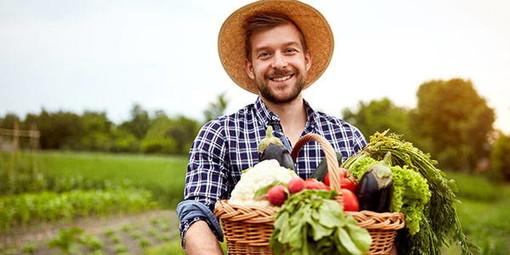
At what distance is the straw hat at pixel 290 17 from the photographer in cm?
288

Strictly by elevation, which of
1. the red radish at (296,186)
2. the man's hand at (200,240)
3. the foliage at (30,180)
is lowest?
the foliage at (30,180)

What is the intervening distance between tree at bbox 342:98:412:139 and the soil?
22.5 m

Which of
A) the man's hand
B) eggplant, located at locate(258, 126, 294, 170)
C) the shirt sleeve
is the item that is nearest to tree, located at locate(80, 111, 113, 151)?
the shirt sleeve

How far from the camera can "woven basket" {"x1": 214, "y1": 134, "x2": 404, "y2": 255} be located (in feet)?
5.58

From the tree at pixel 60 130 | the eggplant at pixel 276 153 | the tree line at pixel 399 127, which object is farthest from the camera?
the tree line at pixel 399 127

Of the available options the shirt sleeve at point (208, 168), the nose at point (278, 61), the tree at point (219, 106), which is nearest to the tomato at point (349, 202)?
the shirt sleeve at point (208, 168)

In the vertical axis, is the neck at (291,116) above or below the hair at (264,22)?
below

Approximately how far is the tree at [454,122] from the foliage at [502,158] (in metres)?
0.78

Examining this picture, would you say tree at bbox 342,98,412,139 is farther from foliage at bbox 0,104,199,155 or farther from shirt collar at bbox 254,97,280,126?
shirt collar at bbox 254,97,280,126

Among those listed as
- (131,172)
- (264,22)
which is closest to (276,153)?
(264,22)

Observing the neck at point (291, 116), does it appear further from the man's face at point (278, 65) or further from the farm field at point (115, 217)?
the farm field at point (115, 217)

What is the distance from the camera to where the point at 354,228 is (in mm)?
1610

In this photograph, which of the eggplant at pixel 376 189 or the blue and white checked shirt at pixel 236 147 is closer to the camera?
the eggplant at pixel 376 189

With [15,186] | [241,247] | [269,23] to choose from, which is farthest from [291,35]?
[15,186]
